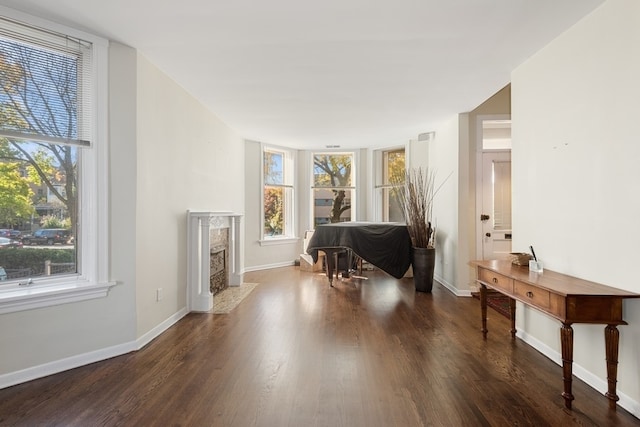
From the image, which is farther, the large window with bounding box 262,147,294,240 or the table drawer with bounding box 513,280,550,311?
the large window with bounding box 262,147,294,240

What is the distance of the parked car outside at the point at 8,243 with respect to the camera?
7.54 feet

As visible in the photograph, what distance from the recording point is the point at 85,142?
2590mm

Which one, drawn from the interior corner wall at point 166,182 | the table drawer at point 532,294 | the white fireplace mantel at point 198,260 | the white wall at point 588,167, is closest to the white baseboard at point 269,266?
the interior corner wall at point 166,182

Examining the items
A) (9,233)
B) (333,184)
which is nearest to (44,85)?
(9,233)

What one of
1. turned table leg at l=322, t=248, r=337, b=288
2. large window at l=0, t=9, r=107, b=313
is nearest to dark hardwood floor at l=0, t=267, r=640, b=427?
large window at l=0, t=9, r=107, b=313

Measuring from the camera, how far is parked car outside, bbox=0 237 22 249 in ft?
7.54

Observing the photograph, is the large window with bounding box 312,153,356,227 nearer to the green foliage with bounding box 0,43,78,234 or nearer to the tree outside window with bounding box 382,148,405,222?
the tree outside window with bounding box 382,148,405,222

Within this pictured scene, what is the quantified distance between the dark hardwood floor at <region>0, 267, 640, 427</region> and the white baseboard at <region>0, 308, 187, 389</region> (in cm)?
6

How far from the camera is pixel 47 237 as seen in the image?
2.48 meters

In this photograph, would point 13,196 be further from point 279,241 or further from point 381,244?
point 279,241

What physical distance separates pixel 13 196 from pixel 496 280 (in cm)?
366

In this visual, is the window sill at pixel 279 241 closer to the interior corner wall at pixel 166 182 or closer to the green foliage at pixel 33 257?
the interior corner wall at pixel 166 182

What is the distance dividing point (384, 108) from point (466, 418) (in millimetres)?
3523

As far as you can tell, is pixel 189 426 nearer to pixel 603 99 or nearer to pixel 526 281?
pixel 526 281
